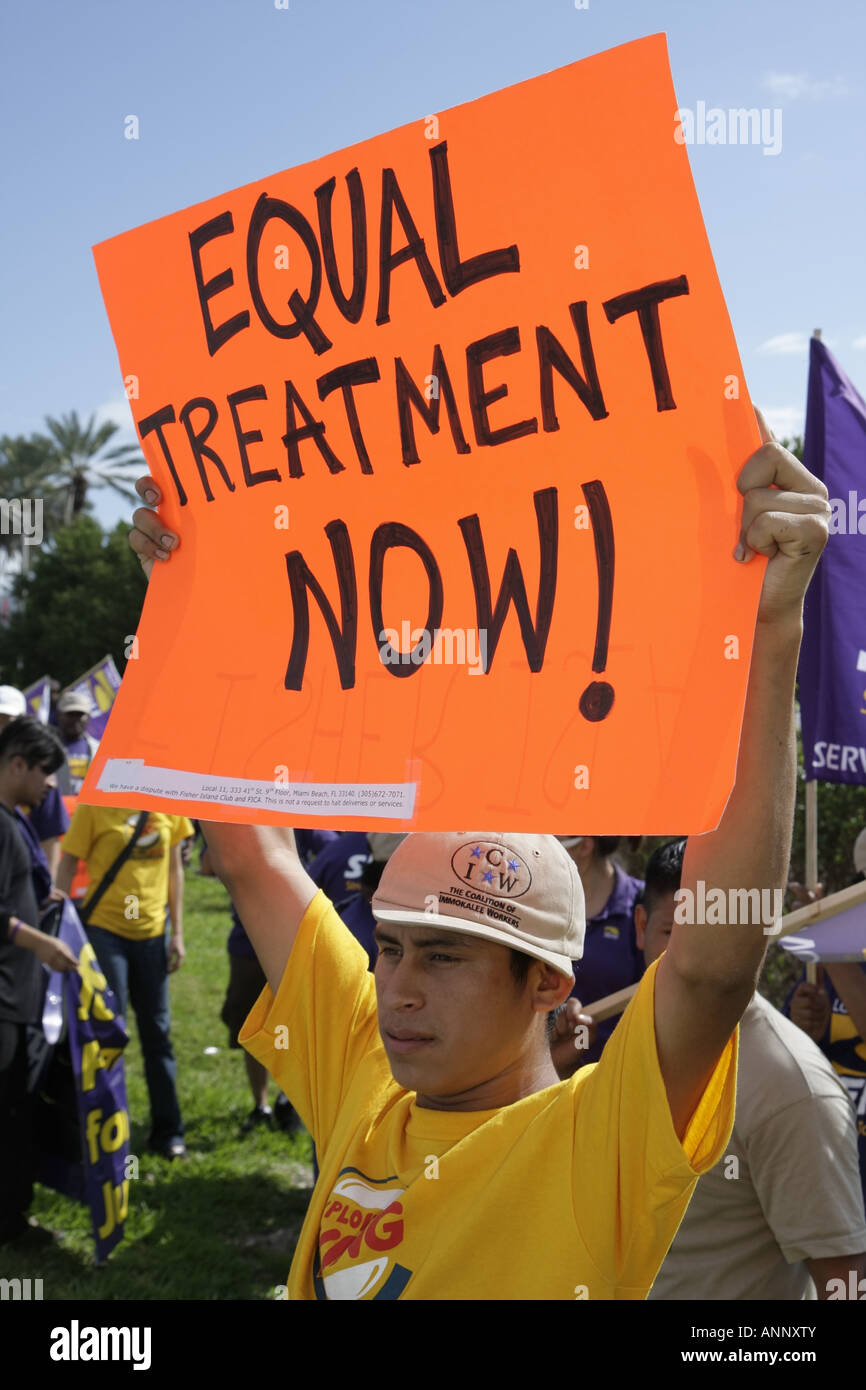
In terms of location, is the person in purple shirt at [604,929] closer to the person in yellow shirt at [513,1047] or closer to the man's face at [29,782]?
the person in yellow shirt at [513,1047]

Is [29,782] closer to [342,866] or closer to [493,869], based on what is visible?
[342,866]

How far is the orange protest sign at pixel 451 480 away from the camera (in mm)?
1293

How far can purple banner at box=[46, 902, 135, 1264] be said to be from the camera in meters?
4.68

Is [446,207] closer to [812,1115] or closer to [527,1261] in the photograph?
[527,1261]

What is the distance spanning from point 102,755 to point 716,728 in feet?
2.88

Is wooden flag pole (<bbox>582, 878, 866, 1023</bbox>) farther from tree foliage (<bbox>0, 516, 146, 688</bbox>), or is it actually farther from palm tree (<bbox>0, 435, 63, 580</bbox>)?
palm tree (<bbox>0, 435, 63, 580</bbox>)

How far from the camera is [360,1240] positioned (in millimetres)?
1569

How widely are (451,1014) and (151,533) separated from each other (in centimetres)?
83

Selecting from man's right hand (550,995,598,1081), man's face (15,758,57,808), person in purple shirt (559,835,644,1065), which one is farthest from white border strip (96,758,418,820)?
man's face (15,758,57,808)

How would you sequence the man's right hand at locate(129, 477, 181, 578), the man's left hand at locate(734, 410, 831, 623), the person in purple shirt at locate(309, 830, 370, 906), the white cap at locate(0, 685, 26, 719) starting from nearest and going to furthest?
1. the man's left hand at locate(734, 410, 831, 623)
2. the man's right hand at locate(129, 477, 181, 578)
3. the person in purple shirt at locate(309, 830, 370, 906)
4. the white cap at locate(0, 685, 26, 719)

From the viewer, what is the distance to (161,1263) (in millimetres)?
4887

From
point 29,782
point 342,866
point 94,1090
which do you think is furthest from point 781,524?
point 29,782

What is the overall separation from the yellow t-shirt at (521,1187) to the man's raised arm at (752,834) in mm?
52

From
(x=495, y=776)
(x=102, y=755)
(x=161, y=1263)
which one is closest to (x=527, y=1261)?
(x=495, y=776)
